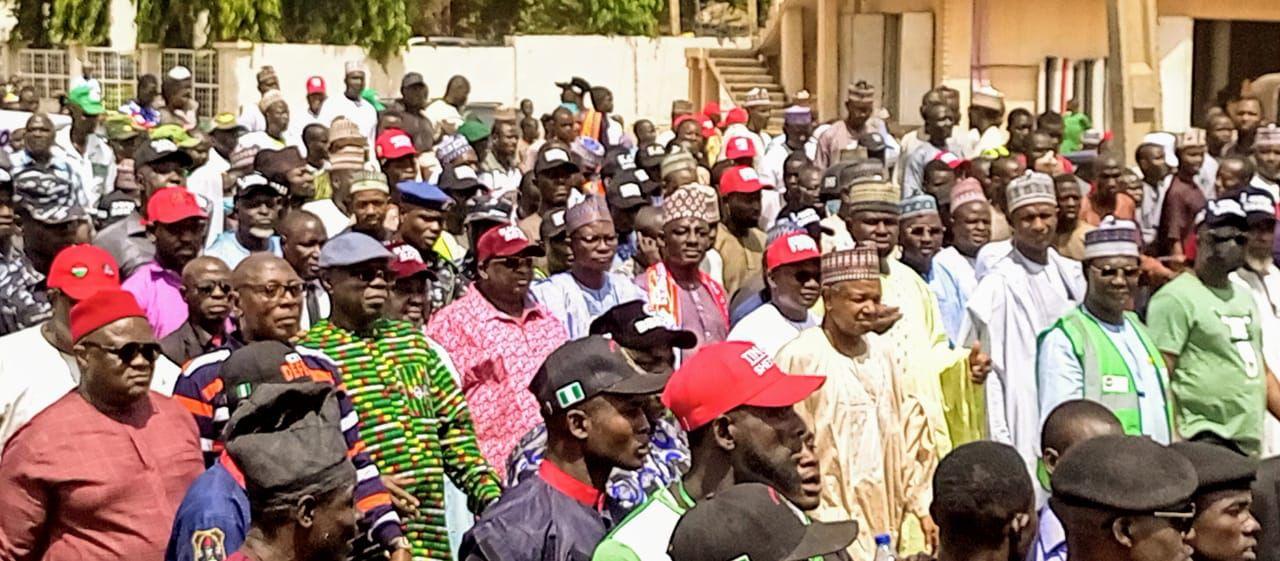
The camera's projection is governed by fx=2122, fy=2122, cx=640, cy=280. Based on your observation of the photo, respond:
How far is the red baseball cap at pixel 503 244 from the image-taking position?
26.2 ft

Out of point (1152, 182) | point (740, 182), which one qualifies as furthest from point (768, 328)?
point (1152, 182)

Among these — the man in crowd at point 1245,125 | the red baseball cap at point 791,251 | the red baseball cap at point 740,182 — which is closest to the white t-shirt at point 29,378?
the red baseball cap at point 791,251

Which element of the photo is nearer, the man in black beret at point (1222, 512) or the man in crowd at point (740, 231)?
the man in black beret at point (1222, 512)

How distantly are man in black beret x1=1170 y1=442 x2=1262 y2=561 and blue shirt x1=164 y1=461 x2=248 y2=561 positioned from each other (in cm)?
222

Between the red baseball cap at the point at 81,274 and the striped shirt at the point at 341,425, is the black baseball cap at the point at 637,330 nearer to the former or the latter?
the striped shirt at the point at 341,425

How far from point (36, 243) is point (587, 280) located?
236 centimetres

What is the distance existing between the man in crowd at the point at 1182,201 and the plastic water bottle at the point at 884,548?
7279 millimetres

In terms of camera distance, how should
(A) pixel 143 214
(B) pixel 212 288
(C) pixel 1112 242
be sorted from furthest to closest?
1. (A) pixel 143 214
2. (C) pixel 1112 242
3. (B) pixel 212 288

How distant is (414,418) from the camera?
661 cm

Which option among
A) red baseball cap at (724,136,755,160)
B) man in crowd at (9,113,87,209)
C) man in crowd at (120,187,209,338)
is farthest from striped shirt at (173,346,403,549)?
red baseball cap at (724,136,755,160)

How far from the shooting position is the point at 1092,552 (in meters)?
4.50

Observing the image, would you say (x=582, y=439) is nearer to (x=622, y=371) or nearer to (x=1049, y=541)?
(x=622, y=371)

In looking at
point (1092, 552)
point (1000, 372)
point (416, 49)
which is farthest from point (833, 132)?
point (416, 49)

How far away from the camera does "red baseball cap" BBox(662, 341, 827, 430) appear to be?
535 centimetres
